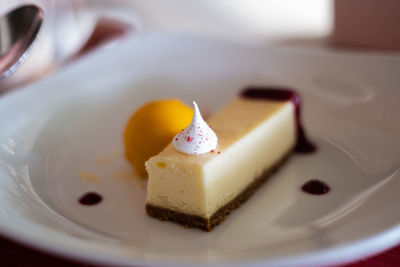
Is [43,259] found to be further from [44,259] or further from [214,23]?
[214,23]

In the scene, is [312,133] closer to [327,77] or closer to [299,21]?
[327,77]

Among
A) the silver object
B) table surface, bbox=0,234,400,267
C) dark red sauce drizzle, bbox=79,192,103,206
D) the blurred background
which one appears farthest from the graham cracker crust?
the blurred background

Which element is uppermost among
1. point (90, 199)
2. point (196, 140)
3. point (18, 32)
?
point (18, 32)

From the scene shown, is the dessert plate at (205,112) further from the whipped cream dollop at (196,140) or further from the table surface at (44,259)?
the whipped cream dollop at (196,140)

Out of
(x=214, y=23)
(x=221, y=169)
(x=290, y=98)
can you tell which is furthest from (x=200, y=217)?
(x=214, y=23)

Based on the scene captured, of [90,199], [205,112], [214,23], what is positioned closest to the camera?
[90,199]

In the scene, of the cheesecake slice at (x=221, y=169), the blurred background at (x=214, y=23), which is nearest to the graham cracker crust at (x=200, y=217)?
the cheesecake slice at (x=221, y=169)
